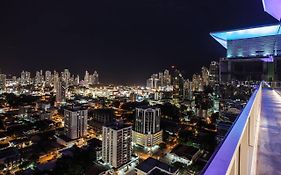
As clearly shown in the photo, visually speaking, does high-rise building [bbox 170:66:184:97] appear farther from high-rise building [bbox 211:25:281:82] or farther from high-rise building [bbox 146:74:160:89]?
high-rise building [bbox 211:25:281:82]

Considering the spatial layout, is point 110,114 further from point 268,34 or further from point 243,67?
point 268,34

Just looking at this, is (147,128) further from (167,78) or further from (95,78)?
(95,78)

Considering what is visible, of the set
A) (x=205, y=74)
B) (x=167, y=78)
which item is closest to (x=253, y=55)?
(x=205, y=74)

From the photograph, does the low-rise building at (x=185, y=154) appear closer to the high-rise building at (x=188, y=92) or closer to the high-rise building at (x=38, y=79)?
the high-rise building at (x=188, y=92)

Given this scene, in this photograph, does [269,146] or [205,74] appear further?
[205,74]

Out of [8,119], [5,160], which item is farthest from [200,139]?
[8,119]

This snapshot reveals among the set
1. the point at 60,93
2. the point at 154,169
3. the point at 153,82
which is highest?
the point at 153,82
